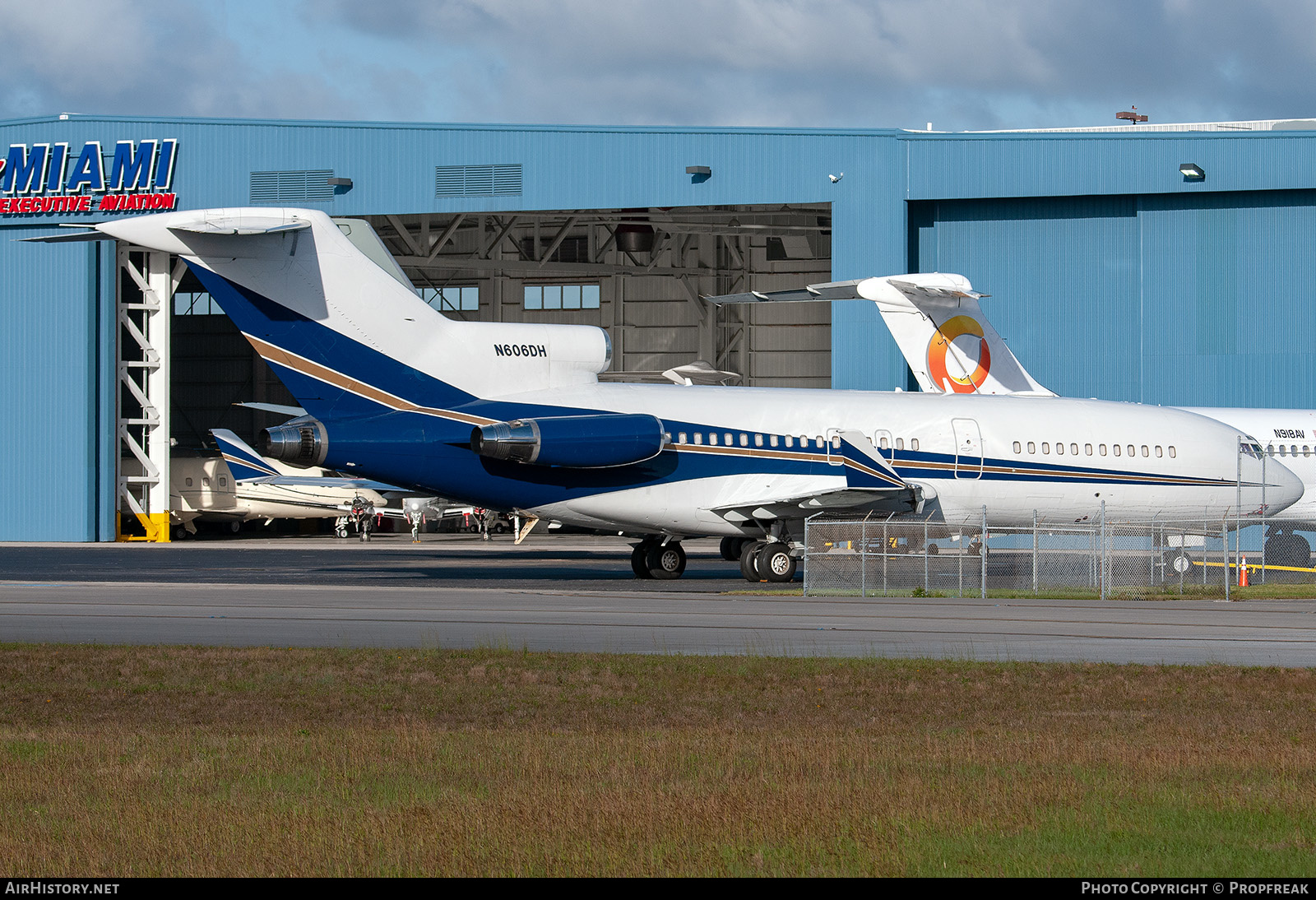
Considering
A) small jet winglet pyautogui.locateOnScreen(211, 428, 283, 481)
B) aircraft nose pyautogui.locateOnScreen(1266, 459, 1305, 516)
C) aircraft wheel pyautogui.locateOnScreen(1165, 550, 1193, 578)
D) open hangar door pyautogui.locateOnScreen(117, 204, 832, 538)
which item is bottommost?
aircraft wheel pyautogui.locateOnScreen(1165, 550, 1193, 578)

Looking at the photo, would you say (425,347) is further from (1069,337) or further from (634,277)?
(634,277)

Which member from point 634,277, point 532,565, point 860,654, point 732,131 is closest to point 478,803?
point 860,654

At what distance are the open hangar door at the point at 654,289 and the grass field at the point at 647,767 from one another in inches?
1615

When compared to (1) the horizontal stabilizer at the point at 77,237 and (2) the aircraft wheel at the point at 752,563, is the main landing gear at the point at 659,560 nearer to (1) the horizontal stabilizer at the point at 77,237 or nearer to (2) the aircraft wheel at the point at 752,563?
(2) the aircraft wheel at the point at 752,563

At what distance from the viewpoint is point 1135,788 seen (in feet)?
26.2

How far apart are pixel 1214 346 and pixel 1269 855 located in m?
36.4

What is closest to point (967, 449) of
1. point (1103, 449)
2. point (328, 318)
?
point (1103, 449)

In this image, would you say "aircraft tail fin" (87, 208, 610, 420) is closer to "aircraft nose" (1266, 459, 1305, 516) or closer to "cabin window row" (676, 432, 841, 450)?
"cabin window row" (676, 432, 841, 450)

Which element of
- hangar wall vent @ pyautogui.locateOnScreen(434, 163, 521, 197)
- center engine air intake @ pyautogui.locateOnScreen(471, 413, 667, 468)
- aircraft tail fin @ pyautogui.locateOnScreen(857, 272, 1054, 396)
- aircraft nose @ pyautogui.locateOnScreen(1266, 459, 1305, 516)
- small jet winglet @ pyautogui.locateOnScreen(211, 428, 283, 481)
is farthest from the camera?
small jet winglet @ pyautogui.locateOnScreen(211, 428, 283, 481)

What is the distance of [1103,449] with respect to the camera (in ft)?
96.6

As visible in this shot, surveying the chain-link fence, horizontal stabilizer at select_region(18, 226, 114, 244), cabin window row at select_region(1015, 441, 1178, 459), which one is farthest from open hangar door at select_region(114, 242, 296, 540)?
the chain-link fence

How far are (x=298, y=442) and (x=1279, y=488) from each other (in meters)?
21.3

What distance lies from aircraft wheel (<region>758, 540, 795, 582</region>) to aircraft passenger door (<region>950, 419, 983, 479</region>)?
422 centimetres

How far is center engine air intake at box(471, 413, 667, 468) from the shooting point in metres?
24.3
